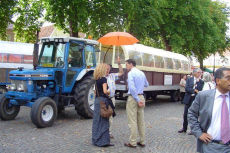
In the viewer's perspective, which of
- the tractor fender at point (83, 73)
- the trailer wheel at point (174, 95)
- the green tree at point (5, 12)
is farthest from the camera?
the green tree at point (5, 12)

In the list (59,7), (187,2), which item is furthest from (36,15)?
(187,2)

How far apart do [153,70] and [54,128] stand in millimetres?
6780

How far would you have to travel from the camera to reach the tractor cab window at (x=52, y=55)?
28.8 feet

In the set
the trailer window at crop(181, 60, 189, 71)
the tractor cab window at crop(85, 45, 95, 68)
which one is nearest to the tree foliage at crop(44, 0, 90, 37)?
the tractor cab window at crop(85, 45, 95, 68)

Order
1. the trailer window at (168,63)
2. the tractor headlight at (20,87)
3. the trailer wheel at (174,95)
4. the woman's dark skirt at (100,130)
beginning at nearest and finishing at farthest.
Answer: the woman's dark skirt at (100,130)
the tractor headlight at (20,87)
the trailer window at (168,63)
the trailer wheel at (174,95)

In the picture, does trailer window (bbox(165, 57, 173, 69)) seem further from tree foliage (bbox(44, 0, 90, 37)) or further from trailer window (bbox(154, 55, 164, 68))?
tree foliage (bbox(44, 0, 90, 37))

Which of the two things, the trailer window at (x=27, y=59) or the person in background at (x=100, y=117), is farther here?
the trailer window at (x=27, y=59)

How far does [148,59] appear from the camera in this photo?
12891mm

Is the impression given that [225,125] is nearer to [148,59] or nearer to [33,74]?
[33,74]

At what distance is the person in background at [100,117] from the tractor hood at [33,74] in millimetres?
2866

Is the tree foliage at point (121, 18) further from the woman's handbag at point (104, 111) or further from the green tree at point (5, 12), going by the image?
the woman's handbag at point (104, 111)

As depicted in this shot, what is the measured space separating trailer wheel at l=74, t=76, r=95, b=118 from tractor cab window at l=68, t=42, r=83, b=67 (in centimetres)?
64

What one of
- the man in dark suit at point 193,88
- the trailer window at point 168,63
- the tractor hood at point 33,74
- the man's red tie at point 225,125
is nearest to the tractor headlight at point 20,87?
the tractor hood at point 33,74

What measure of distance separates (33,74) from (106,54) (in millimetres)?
4573
